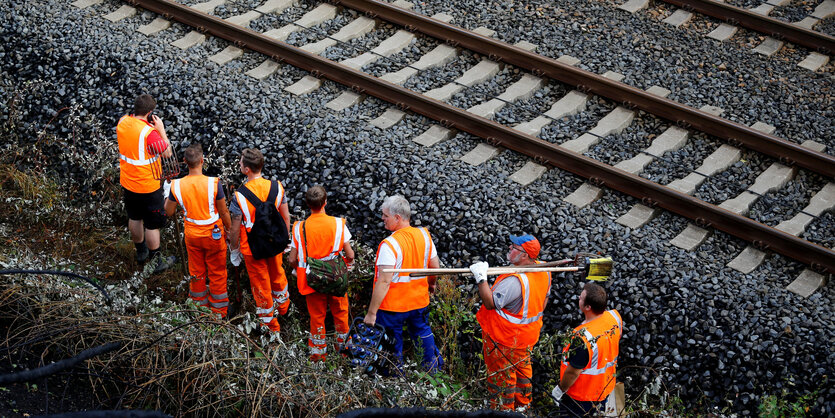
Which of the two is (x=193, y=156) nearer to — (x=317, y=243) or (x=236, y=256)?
(x=236, y=256)

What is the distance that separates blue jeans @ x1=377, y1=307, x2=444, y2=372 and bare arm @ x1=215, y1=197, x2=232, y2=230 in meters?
1.55

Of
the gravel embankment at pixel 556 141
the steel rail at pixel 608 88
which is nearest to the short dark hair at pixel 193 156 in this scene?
the gravel embankment at pixel 556 141

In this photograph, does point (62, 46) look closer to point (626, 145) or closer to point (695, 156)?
point (626, 145)

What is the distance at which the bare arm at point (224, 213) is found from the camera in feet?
23.0

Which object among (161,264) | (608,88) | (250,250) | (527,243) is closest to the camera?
(527,243)

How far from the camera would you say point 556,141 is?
8898 millimetres

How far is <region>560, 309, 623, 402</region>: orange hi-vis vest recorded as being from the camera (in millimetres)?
5773

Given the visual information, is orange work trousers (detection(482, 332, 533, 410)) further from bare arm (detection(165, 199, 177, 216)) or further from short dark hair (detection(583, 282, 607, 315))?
bare arm (detection(165, 199, 177, 216))

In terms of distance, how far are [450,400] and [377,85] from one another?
196 inches

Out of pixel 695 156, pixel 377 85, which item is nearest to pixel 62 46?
pixel 377 85

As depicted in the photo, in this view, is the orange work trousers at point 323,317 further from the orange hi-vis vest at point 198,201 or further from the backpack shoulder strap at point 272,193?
the orange hi-vis vest at point 198,201

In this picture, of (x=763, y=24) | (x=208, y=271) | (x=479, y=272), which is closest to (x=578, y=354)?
(x=479, y=272)

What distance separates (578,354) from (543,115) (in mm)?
4042

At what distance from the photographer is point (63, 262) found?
298 inches
